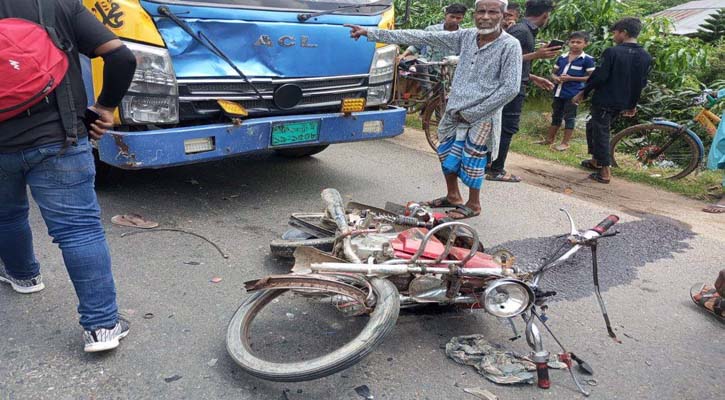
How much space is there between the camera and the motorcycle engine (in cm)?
273

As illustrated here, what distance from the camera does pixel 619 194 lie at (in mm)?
5566

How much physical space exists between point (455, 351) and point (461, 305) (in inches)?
9.5

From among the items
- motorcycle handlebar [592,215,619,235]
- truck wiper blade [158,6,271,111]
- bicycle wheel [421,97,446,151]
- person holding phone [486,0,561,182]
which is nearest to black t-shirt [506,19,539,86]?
person holding phone [486,0,561,182]

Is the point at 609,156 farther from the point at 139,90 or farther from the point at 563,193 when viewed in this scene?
the point at 139,90

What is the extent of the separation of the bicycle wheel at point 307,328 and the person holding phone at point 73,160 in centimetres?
59

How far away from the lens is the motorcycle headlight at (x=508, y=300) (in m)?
2.41

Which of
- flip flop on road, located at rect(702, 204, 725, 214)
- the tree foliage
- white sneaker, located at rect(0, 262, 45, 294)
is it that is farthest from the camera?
the tree foliage

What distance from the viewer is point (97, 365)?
2371 mm

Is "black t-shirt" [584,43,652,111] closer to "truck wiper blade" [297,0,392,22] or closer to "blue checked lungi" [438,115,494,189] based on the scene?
"blue checked lungi" [438,115,494,189]

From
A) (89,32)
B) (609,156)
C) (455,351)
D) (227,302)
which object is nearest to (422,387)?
(455,351)

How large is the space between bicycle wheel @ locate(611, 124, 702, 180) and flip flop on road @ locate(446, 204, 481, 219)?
113 inches

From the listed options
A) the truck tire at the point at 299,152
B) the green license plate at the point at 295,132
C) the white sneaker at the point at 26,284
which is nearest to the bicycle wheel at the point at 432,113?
the truck tire at the point at 299,152

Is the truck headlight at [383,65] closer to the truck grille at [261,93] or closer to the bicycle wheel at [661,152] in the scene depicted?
the truck grille at [261,93]

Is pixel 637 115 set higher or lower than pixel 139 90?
lower
